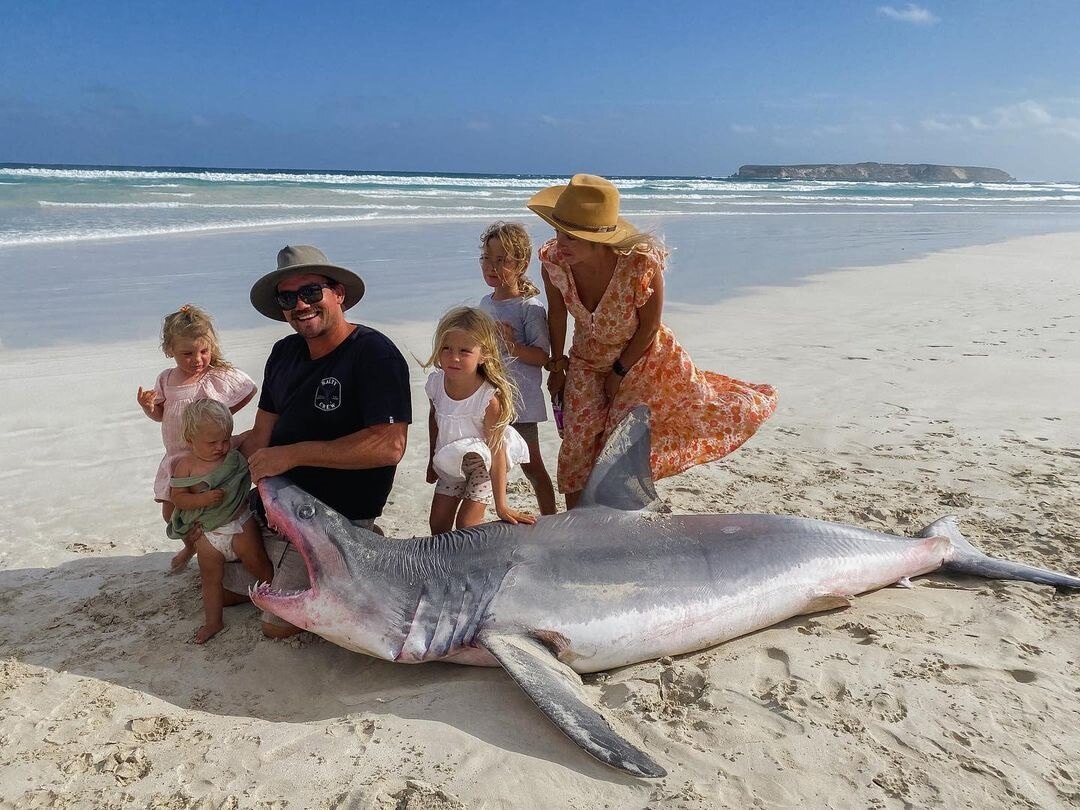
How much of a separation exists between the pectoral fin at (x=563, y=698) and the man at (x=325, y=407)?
1.11 m

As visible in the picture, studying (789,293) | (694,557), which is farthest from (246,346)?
(789,293)

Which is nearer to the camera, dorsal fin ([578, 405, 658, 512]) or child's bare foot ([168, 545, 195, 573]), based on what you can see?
dorsal fin ([578, 405, 658, 512])

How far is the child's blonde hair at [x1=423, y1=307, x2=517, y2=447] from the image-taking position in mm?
4223

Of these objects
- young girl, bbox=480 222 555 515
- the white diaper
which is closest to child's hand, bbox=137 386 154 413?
the white diaper

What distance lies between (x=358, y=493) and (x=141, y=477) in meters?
2.47

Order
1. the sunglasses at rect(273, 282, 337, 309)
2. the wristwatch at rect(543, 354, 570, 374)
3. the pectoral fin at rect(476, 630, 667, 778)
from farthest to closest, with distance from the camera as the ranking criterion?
the wristwatch at rect(543, 354, 570, 374) → the sunglasses at rect(273, 282, 337, 309) → the pectoral fin at rect(476, 630, 667, 778)

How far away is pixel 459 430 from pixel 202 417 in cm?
124

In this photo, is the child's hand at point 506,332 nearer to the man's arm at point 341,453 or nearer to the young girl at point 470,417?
the young girl at point 470,417

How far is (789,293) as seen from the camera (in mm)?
12703

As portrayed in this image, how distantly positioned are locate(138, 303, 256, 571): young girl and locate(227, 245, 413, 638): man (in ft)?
1.18

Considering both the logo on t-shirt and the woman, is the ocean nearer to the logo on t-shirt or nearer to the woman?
the woman

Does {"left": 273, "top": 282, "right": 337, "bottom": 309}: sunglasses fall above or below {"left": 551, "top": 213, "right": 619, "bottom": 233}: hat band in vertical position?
Answer: below

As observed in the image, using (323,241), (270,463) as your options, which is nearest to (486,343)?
(270,463)

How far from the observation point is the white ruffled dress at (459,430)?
4.36m
